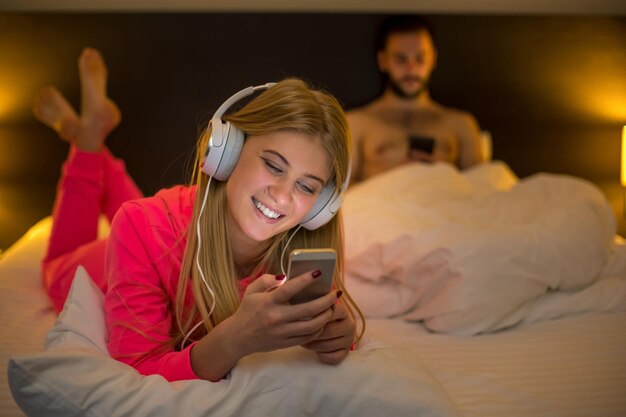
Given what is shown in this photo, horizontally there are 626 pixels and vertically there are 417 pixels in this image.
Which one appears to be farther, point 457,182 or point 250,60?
point 250,60

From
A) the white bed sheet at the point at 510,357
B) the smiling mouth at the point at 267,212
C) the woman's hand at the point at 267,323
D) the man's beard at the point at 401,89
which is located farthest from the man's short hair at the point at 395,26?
the woman's hand at the point at 267,323

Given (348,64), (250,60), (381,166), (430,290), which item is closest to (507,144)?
(381,166)

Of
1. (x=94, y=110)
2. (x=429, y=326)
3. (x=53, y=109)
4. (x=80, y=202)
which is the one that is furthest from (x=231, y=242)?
(x=53, y=109)

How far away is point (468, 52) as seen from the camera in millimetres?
2357

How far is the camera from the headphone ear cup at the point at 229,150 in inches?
37.1

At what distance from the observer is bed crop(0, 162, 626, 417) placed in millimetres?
841

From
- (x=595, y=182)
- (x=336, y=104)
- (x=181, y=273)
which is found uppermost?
(x=336, y=104)

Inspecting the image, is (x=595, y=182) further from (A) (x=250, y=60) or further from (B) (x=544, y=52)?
(A) (x=250, y=60)

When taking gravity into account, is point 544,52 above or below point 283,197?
above

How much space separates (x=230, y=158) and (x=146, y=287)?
0.75 feet

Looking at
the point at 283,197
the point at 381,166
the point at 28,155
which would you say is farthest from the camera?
the point at 381,166

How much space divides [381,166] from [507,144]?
0.52m

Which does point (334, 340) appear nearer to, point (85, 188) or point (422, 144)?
point (85, 188)

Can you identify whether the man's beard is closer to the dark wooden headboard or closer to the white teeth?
the dark wooden headboard
